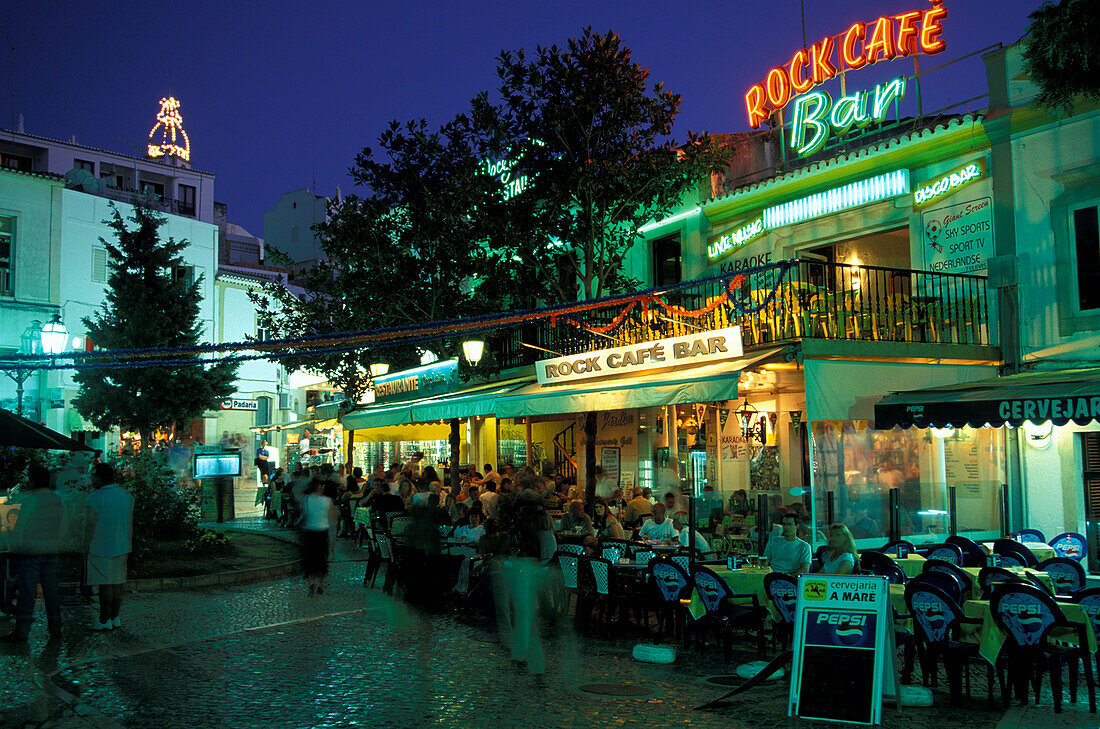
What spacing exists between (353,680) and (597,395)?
6.62 meters

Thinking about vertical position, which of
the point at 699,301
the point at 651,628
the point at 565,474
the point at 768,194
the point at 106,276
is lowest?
the point at 651,628

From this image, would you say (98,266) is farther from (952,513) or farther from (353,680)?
(952,513)

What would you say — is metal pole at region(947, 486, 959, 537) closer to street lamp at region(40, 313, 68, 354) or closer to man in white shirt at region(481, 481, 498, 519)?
man in white shirt at region(481, 481, 498, 519)

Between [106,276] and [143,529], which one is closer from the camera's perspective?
[143,529]

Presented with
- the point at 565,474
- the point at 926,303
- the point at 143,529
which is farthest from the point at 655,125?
the point at 143,529

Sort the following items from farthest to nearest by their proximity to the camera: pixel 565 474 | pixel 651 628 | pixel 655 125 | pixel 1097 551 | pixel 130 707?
pixel 565 474 → pixel 655 125 → pixel 1097 551 → pixel 651 628 → pixel 130 707

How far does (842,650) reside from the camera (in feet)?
21.5

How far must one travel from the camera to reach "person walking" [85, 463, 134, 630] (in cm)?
975

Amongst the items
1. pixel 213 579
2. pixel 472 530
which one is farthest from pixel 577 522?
pixel 213 579

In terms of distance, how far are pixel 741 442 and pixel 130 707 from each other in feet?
40.1

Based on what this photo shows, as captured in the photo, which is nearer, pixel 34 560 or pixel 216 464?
pixel 34 560

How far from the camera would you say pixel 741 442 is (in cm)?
1695

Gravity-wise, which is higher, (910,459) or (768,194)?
(768,194)

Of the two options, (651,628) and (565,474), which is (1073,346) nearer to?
(651,628)
